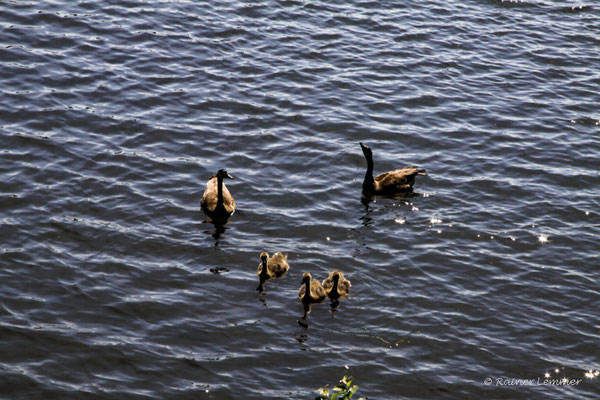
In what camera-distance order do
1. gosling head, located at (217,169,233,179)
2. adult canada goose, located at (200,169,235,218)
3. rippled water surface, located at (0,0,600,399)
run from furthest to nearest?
gosling head, located at (217,169,233,179)
adult canada goose, located at (200,169,235,218)
rippled water surface, located at (0,0,600,399)

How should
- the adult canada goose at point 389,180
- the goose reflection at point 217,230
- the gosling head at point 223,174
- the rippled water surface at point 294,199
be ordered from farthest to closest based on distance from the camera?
1. the adult canada goose at point 389,180
2. the gosling head at point 223,174
3. the goose reflection at point 217,230
4. the rippled water surface at point 294,199

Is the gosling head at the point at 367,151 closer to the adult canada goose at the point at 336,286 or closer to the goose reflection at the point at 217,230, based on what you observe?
the goose reflection at the point at 217,230

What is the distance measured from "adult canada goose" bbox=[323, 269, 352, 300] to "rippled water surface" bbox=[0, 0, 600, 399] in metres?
0.33

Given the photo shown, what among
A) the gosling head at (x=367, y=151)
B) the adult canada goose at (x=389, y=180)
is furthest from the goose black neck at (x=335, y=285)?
the gosling head at (x=367, y=151)

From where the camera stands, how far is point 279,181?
830 inches

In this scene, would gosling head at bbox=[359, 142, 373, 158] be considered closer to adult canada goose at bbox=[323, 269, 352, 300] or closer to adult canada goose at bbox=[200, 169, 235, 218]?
adult canada goose at bbox=[200, 169, 235, 218]

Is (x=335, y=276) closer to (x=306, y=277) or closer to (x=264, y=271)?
(x=306, y=277)

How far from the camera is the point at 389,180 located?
21.0 meters

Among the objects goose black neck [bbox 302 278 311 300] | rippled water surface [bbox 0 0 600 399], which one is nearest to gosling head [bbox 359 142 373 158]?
rippled water surface [bbox 0 0 600 399]

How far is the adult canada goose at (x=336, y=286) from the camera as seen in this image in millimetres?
16484

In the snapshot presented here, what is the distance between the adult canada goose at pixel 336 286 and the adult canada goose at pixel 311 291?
198 mm

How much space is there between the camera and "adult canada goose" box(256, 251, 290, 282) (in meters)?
17.0

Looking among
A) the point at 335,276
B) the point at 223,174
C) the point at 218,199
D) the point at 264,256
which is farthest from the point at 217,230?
the point at 335,276

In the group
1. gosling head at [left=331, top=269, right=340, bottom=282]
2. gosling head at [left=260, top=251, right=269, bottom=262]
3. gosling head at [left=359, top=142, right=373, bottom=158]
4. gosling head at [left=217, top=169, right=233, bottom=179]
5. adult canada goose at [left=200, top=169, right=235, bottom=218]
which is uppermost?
gosling head at [left=359, top=142, right=373, bottom=158]
